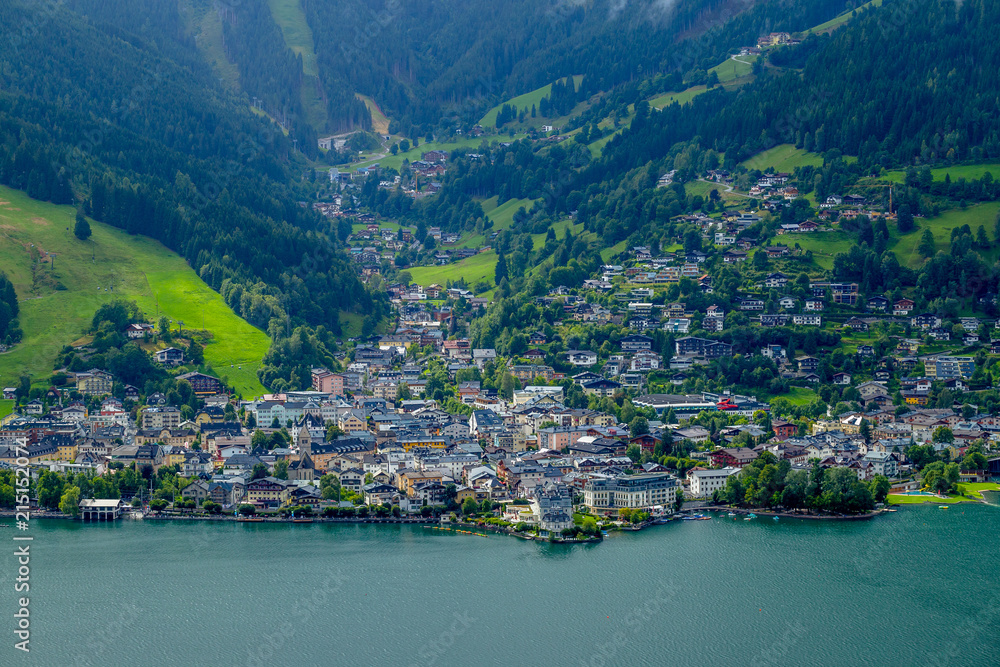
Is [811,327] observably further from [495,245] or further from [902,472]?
[495,245]

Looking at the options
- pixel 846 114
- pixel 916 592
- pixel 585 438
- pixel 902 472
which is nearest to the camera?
pixel 916 592

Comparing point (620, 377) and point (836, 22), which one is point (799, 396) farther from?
point (836, 22)

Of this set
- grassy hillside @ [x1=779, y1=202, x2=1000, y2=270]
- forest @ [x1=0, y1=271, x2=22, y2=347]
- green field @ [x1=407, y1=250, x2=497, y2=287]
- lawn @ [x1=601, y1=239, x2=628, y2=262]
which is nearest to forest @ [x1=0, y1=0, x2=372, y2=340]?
green field @ [x1=407, y1=250, x2=497, y2=287]

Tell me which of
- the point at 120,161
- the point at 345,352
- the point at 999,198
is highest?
the point at 120,161

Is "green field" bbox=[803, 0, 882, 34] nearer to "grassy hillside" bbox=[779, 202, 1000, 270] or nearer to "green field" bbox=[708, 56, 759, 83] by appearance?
"green field" bbox=[708, 56, 759, 83]

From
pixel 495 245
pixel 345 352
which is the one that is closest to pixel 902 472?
pixel 345 352

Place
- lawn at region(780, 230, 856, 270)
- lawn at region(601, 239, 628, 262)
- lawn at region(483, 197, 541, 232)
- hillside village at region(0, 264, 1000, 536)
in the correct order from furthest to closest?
lawn at region(483, 197, 541, 232), lawn at region(601, 239, 628, 262), lawn at region(780, 230, 856, 270), hillside village at region(0, 264, 1000, 536)

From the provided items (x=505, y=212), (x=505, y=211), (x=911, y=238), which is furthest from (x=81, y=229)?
(x=911, y=238)
